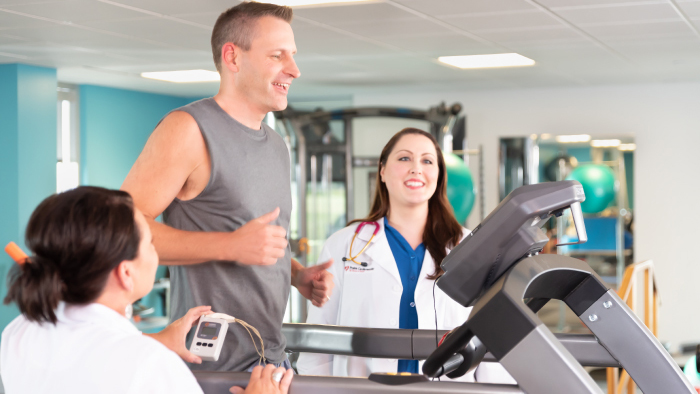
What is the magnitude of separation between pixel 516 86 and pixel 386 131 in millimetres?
1643

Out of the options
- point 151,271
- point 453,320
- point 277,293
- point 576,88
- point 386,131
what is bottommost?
point 453,320

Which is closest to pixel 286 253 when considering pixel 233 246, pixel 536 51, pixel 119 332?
pixel 233 246

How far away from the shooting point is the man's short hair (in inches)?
65.7

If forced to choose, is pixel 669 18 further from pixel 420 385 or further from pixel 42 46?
pixel 42 46

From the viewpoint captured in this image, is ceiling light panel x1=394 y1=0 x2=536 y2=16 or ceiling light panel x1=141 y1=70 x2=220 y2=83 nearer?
ceiling light panel x1=394 y1=0 x2=536 y2=16

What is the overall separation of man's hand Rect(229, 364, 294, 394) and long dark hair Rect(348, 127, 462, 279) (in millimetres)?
1092

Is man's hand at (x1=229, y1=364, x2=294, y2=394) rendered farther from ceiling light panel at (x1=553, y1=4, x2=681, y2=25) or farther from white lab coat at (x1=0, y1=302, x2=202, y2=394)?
ceiling light panel at (x1=553, y1=4, x2=681, y2=25)

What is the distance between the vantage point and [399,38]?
15.4ft

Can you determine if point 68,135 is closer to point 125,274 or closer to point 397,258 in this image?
point 397,258

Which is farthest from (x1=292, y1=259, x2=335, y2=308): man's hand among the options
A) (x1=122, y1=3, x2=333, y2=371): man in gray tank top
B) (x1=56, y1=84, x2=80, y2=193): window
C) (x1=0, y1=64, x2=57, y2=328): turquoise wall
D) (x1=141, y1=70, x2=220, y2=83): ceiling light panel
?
(x1=56, y1=84, x2=80, y2=193): window

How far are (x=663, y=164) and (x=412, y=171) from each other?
512 cm

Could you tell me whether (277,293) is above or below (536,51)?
below

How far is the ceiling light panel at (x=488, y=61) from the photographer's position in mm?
5484

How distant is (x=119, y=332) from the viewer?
3.60ft
